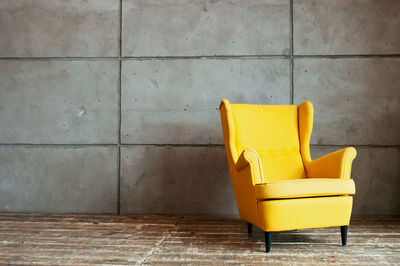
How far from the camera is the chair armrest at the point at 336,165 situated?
7.88 feet

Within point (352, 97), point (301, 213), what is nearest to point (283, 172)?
point (301, 213)

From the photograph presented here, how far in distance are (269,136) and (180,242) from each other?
3.80 feet

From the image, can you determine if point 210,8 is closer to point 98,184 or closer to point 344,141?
point 344,141

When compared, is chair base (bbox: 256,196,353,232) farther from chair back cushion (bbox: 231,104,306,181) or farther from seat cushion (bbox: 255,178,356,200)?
chair back cushion (bbox: 231,104,306,181)

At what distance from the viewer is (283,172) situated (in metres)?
2.84

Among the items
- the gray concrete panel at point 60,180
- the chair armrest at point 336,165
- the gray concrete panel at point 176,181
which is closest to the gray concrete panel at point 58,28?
the gray concrete panel at point 60,180

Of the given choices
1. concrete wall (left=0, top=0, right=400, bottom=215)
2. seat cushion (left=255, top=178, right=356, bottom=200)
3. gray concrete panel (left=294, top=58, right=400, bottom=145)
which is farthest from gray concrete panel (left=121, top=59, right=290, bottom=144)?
seat cushion (left=255, top=178, right=356, bottom=200)

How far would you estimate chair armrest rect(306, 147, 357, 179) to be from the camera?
240cm

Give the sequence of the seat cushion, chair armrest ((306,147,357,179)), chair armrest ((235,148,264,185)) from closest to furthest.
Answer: the seat cushion, chair armrest ((235,148,264,185)), chair armrest ((306,147,357,179))

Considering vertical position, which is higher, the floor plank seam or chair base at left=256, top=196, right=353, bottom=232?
chair base at left=256, top=196, right=353, bottom=232

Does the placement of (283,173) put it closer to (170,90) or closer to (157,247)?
(157,247)

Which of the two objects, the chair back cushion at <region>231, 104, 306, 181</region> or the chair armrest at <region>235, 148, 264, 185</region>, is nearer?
the chair armrest at <region>235, 148, 264, 185</region>

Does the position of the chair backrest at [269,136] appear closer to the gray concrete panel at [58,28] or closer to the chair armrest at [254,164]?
the chair armrest at [254,164]

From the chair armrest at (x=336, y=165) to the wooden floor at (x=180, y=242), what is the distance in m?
0.48
